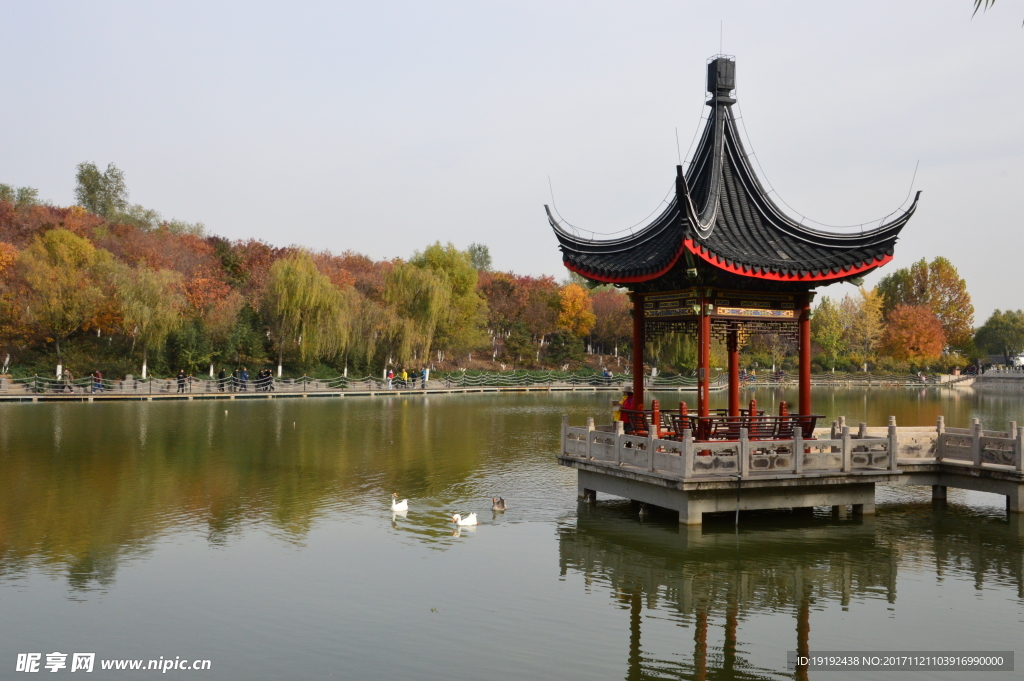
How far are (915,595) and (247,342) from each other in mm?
39513

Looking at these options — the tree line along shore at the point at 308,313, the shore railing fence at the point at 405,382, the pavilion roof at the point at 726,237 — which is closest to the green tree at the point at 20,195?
the tree line along shore at the point at 308,313

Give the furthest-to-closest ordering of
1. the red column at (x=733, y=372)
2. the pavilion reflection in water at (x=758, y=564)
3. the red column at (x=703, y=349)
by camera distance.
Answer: the red column at (x=733, y=372) < the red column at (x=703, y=349) < the pavilion reflection in water at (x=758, y=564)

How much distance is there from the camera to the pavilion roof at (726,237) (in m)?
13.6

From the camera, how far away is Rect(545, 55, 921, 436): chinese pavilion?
13.7m

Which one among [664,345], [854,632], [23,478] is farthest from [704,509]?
[664,345]

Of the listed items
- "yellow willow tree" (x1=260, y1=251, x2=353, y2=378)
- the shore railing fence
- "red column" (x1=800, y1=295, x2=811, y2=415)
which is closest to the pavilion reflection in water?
"red column" (x1=800, y1=295, x2=811, y2=415)

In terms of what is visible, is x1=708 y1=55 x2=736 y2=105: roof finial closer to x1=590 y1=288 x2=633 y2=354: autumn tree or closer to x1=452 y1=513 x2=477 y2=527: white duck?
x1=452 y1=513 x2=477 y2=527: white duck

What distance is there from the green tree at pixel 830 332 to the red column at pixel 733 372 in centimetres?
6331

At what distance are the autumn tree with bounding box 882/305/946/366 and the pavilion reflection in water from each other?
64.9m

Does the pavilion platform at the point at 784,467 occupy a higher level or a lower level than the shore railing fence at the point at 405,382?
lower

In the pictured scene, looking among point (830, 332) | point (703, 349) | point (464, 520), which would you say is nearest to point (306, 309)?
point (464, 520)

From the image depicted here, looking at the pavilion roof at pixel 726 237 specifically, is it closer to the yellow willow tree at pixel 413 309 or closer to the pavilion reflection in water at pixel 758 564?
the pavilion reflection in water at pixel 758 564

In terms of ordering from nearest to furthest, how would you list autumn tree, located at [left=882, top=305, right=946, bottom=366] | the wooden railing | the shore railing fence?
the wooden railing → the shore railing fence → autumn tree, located at [left=882, top=305, right=946, bottom=366]

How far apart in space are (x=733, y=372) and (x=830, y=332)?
210 ft
